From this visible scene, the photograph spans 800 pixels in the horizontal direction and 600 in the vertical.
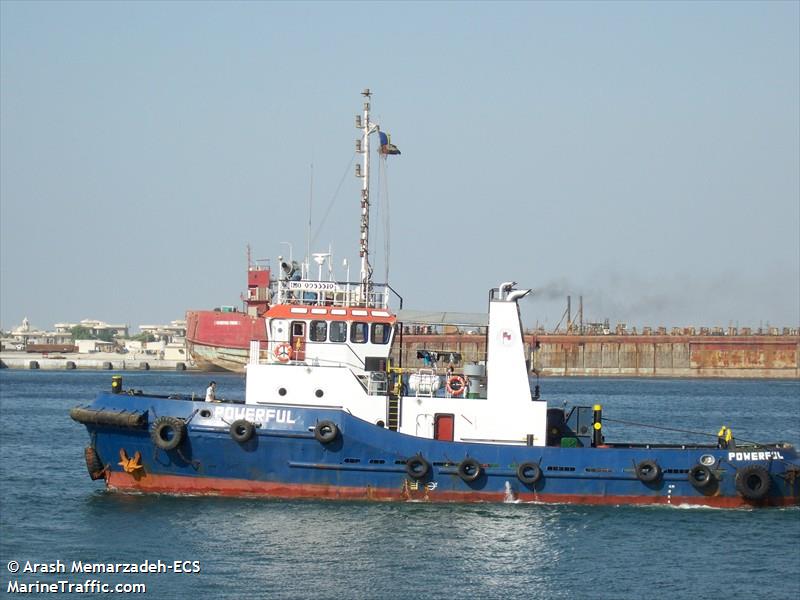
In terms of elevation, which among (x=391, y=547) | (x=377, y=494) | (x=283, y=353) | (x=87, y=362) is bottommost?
(x=391, y=547)

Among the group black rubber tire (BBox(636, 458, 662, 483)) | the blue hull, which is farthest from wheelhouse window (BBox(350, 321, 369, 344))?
black rubber tire (BBox(636, 458, 662, 483))

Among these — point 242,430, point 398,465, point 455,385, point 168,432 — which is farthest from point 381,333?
point 168,432

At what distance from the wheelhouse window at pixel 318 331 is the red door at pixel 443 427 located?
8.32ft

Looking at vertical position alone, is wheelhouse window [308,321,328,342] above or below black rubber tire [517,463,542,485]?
above

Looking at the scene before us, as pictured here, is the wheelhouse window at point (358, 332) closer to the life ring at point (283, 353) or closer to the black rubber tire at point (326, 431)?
the life ring at point (283, 353)

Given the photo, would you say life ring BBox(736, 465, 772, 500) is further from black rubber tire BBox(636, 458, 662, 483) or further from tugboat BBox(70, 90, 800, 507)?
black rubber tire BBox(636, 458, 662, 483)

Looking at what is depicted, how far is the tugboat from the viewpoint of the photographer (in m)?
21.5

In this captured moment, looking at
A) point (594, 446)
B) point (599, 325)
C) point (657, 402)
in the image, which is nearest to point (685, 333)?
point (599, 325)

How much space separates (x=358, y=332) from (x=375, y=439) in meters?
2.16

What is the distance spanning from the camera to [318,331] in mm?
22531

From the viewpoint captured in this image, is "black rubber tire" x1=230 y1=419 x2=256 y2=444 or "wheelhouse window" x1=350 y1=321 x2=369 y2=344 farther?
"wheelhouse window" x1=350 y1=321 x2=369 y2=344

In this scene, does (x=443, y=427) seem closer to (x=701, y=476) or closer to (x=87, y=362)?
(x=701, y=476)

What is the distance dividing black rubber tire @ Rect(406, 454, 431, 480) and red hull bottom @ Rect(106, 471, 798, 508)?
9.5 inches

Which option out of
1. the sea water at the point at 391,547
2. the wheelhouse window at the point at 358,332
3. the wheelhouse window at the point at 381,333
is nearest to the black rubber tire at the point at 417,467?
the sea water at the point at 391,547
